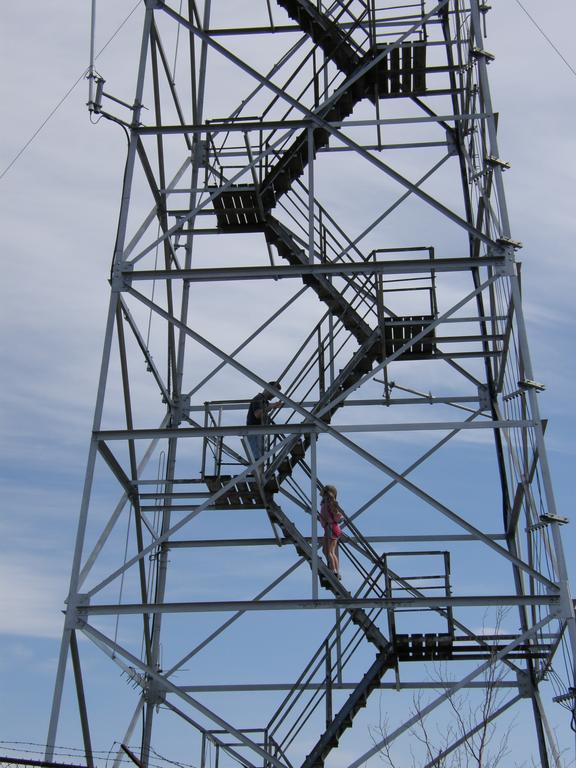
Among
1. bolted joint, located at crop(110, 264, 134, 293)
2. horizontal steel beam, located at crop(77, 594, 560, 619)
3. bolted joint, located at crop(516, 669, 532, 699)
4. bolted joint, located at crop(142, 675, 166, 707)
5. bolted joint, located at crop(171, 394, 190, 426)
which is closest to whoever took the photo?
horizontal steel beam, located at crop(77, 594, 560, 619)

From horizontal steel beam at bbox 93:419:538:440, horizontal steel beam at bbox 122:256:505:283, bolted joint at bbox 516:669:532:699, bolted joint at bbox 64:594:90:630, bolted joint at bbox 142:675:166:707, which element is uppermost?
horizontal steel beam at bbox 122:256:505:283

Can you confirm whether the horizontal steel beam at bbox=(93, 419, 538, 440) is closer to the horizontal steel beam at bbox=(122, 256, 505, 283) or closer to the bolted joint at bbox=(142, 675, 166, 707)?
the horizontal steel beam at bbox=(122, 256, 505, 283)

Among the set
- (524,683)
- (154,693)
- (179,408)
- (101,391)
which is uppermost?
(179,408)

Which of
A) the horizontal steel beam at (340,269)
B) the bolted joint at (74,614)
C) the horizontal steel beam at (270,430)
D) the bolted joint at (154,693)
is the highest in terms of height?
the horizontal steel beam at (340,269)

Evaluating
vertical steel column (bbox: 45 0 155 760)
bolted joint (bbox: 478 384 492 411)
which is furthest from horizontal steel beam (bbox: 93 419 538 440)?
bolted joint (bbox: 478 384 492 411)

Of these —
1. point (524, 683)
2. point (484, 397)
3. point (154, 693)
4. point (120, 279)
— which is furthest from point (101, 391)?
point (524, 683)

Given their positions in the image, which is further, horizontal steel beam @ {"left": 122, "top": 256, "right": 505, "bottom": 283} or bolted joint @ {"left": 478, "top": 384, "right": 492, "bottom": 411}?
bolted joint @ {"left": 478, "top": 384, "right": 492, "bottom": 411}

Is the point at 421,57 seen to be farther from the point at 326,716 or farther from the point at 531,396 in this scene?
the point at 326,716

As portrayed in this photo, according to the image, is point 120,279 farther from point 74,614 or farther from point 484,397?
point 484,397

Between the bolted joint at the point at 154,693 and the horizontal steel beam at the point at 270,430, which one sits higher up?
the horizontal steel beam at the point at 270,430

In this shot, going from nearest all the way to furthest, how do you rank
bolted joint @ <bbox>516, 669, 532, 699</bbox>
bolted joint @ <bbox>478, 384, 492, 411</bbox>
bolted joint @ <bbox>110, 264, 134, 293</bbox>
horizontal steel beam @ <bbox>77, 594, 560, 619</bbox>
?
horizontal steel beam @ <bbox>77, 594, 560, 619</bbox>, bolted joint @ <bbox>110, 264, 134, 293</bbox>, bolted joint @ <bbox>516, 669, 532, 699</bbox>, bolted joint @ <bbox>478, 384, 492, 411</bbox>

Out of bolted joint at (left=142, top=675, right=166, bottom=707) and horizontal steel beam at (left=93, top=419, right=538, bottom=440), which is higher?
horizontal steel beam at (left=93, top=419, right=538, bottom=440)

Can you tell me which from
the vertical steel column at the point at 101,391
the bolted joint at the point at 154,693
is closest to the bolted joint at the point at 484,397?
the vertical steel column at the point at 101,391

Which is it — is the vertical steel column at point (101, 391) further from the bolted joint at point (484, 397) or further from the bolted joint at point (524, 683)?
the bolted joint at point (524, 683)
